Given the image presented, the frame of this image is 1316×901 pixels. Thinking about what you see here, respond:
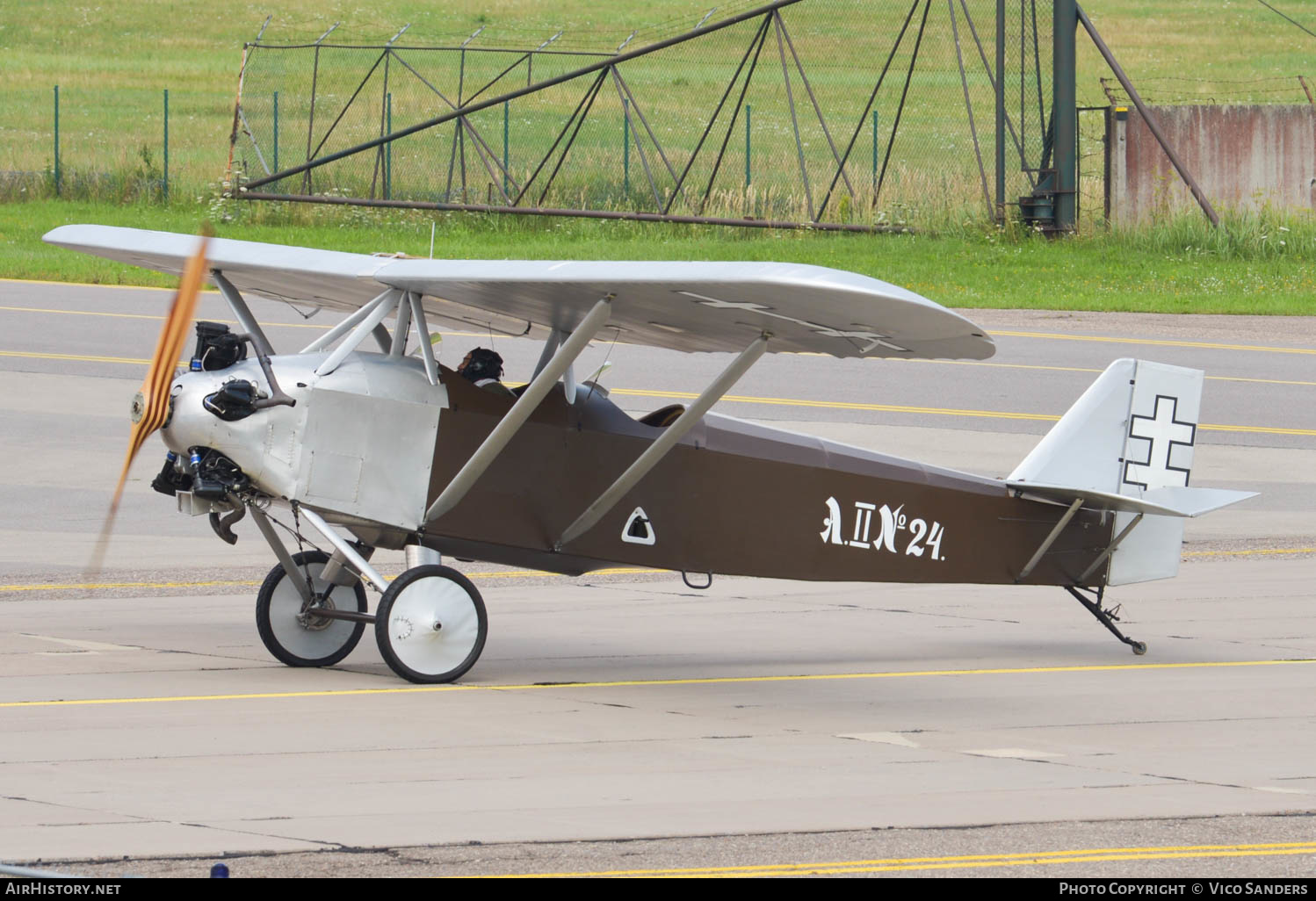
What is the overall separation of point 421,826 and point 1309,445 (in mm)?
15191

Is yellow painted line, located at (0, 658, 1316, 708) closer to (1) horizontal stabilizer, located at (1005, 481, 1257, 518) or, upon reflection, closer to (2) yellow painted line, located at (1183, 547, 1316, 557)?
(1) horizontal stabilizer, located at (1005, 481, 1257, 518)

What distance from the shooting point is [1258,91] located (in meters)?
55.8

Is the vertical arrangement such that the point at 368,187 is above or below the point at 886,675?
above

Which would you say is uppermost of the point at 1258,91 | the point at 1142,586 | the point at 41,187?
the point at 1258,91

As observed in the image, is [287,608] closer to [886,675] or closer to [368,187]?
A: [886,675]

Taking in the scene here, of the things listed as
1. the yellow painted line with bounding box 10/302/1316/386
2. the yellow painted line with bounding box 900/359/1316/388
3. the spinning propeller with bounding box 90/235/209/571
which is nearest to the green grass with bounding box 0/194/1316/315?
the yellow painted line with bounding box 10/302/1316/386

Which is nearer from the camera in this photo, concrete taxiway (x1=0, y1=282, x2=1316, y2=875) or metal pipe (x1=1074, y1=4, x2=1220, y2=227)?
concrete taxiway (x1=0, y1=282, x2=1316, y2=875)

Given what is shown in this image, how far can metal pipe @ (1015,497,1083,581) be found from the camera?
1135cm

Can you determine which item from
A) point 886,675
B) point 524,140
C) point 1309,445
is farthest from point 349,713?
point 524,140

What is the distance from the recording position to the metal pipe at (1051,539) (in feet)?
37.2

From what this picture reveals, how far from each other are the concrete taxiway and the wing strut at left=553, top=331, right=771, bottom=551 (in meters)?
0.86

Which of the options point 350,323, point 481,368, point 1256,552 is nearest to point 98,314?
point 1256,552

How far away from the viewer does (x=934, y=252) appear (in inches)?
1192

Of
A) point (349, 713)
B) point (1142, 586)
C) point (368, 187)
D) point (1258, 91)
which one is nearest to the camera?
point (349, 713)
